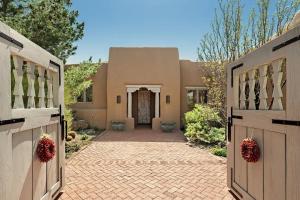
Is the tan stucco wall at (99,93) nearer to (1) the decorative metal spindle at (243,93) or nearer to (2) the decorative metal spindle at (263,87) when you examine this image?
(1) the decorative metal spindle at (243,93)

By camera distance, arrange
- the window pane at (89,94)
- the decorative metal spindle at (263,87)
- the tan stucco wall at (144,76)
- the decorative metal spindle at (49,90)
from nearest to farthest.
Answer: the decorative metal spindle at (263,87) < the decorative metal spindle at (49,90) < the tan stucco wall at (144,76) < the window pane at (89,94)

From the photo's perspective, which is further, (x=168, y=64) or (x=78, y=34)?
(x=168, y=64)

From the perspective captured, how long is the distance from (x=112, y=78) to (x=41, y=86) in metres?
11.9

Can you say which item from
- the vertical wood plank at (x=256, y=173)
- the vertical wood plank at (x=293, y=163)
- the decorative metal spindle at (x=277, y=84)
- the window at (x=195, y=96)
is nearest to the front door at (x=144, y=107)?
the window at (x=195, y=96)

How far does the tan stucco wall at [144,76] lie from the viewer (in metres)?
15.3

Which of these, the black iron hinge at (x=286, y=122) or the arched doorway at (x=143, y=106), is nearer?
the black iron hinge at (x=286, y=122)

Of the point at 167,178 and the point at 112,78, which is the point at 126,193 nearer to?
the point at 167,178

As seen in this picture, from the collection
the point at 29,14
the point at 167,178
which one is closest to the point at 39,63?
the point at 167,178

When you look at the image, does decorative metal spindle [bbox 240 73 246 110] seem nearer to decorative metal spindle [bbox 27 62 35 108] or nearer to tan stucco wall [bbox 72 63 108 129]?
decorative metal spindle [bbox 27 62 35 108]

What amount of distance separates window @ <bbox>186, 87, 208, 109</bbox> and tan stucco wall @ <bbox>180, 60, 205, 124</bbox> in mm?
308

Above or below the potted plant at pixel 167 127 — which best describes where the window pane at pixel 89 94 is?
above

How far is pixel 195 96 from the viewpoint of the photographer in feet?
53.2

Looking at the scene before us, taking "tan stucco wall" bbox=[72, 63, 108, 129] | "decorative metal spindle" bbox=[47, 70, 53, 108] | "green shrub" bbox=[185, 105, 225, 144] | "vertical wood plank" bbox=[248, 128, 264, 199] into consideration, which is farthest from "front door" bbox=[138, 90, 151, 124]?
"vertical wood plank" bbox=[248, 128, 264, 199]

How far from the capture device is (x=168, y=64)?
1548 centimetres
